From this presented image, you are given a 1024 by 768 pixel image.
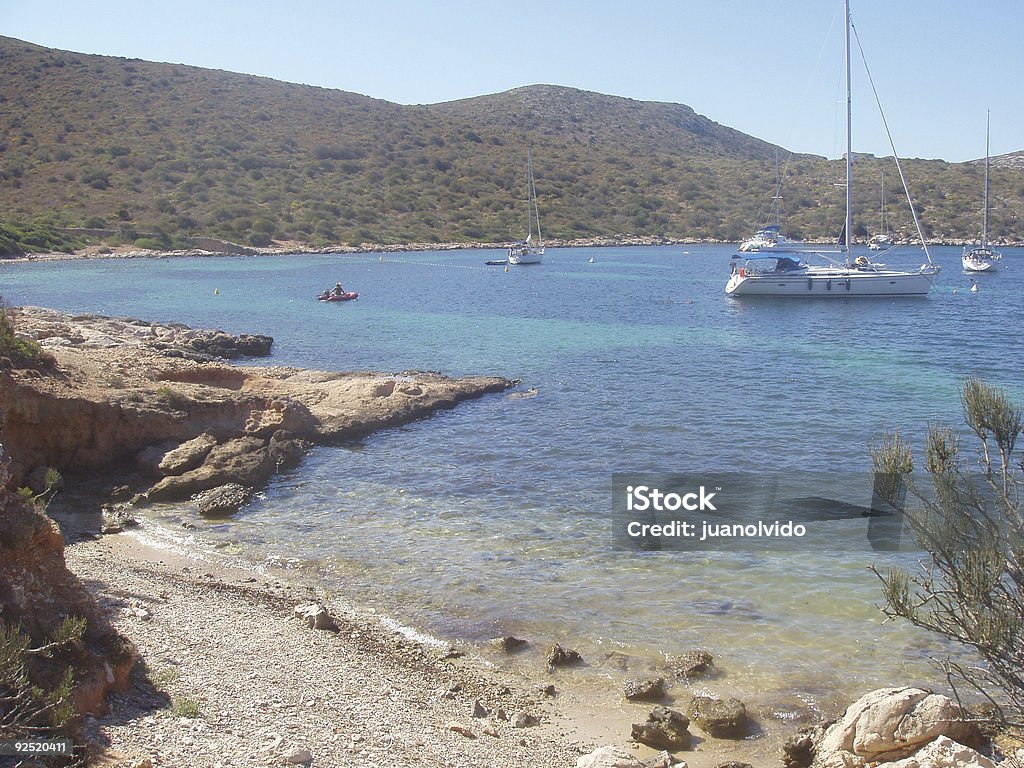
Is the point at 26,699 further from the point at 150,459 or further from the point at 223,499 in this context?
the point at 150,459

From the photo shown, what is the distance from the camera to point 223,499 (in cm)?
1232

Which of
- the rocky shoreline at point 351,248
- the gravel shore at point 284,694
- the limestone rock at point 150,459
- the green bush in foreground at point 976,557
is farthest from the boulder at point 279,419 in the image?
the rocky shoreline at point 351,248

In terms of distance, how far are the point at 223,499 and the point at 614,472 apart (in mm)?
5983

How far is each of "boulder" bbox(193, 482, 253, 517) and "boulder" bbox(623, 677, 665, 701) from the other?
6.70m

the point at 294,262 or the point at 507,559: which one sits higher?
the point at 294,262

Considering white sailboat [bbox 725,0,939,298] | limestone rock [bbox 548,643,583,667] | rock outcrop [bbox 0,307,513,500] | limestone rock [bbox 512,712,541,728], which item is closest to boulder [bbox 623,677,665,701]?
limestone rock [bbox 548,643,583,667]

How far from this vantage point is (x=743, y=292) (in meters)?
40.8

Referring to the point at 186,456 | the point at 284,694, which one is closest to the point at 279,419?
the point at 186,456

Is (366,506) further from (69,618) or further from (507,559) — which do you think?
(69,618)

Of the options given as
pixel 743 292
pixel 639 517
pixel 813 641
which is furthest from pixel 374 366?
pixel 743 292

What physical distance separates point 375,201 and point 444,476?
2637 inches

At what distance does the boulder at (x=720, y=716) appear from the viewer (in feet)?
22.7

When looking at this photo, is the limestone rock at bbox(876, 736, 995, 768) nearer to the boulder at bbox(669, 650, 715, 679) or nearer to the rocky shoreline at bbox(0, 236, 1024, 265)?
the boulder at bbox(669, 650, 715, 679)

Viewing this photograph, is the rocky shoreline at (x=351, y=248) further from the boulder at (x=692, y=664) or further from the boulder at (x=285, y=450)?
the boulder at (x=692, y=664)
